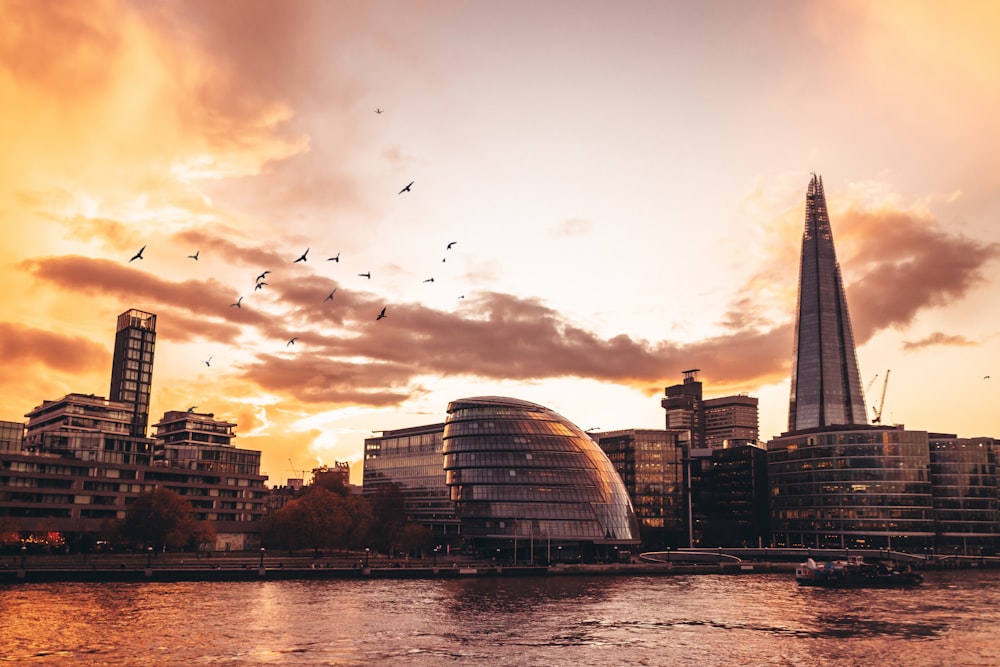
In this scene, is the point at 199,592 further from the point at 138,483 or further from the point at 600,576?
the point at 138,483

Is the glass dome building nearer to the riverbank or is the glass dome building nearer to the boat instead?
the riverbank

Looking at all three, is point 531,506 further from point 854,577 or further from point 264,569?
point 264,569

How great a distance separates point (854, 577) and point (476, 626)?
311 feet

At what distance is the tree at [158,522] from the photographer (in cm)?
15412

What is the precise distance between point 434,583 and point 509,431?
67190 millimetres

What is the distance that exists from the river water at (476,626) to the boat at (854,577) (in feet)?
62.4

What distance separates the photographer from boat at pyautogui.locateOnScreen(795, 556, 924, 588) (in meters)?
149

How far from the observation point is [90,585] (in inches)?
Result: 4476

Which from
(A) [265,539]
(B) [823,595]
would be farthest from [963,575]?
(A) [265,539]

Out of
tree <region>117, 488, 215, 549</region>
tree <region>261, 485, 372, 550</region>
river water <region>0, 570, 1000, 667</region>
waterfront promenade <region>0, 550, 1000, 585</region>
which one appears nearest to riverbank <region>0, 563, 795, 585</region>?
waterfront promenade <region>0, 550, 1000, 585</region>

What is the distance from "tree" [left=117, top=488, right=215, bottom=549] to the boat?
110 metres

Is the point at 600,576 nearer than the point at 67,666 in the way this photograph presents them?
No

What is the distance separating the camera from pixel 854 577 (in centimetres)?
15200

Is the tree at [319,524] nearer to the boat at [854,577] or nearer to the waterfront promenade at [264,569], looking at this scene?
the waterfront promenade at [264,569]
